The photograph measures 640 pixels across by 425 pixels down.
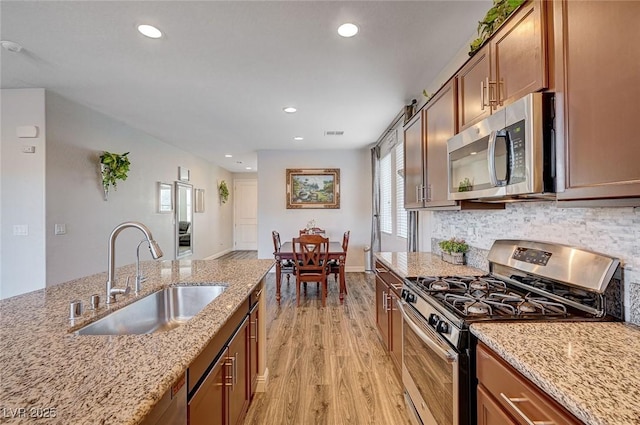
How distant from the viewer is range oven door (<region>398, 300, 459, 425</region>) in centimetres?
122

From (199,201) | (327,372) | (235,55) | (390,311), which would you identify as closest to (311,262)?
(327,372)

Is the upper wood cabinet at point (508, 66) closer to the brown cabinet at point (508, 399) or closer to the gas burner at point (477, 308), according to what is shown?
the gas burner at point (477, 308)

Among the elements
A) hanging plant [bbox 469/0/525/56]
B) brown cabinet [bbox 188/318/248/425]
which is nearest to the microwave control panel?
hanging plant [bbox 469/0/525/56]

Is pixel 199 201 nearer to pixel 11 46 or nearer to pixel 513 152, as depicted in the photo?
pixel 11 46

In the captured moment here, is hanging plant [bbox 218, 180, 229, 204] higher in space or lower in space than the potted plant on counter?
higher

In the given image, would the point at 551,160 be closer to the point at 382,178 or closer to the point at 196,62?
the point at 196,62

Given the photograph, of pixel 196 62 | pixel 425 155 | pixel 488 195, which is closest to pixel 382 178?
pixel 425 155

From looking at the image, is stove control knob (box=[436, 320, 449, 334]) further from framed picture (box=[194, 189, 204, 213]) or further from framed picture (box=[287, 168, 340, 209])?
framed picture (box=[194, 189, 204, 213])

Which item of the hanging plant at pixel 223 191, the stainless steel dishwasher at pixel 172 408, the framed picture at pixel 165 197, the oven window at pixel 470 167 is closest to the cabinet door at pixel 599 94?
the oven window at pixel 470 167

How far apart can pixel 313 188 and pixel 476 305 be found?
511 centimetres

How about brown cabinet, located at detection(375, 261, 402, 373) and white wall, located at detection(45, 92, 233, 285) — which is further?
white wall, located at detection(45, 92, 233, 285)

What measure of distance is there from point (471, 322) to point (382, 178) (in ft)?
15.0

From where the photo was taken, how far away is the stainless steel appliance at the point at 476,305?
1.15 metres

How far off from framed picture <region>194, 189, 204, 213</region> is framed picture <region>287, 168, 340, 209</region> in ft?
7.90
